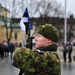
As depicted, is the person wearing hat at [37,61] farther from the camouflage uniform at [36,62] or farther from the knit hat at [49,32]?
the knit hat at [49,32]

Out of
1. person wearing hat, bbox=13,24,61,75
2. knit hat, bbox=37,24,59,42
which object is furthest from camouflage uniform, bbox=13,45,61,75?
knit hat, bbox=37,24,59,42

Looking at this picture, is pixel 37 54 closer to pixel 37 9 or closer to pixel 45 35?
pixel 45 35

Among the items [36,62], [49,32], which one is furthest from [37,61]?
[49,32]

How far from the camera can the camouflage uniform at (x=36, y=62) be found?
3930mm

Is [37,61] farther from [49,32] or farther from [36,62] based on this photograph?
[49,32]

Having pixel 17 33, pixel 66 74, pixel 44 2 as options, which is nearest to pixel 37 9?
pixel 44 2

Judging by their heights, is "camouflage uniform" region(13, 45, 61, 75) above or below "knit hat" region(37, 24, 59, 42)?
below

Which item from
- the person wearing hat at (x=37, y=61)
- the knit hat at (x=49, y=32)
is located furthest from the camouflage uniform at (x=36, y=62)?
the knit hat at (x=49, y=32)

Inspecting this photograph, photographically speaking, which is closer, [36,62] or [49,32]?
[36,62]

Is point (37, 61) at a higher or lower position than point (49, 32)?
lower

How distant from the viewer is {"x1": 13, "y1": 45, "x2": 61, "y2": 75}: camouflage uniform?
3.93 meters

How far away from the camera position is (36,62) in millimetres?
3924

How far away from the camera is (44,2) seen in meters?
67.7

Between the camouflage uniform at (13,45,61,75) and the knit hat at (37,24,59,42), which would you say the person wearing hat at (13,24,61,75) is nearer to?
the camouflage uniform at (13,45,61,75)
